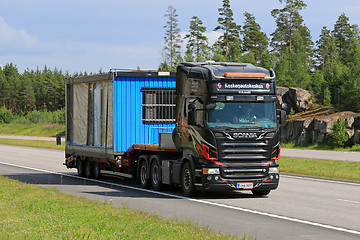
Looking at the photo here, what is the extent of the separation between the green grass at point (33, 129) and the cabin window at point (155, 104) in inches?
3063

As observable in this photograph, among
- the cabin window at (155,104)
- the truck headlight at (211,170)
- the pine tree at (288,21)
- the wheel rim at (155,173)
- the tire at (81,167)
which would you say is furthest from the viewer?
the pine tree at (288,21)

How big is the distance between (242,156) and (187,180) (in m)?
1.96

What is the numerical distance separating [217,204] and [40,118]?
11976 cm

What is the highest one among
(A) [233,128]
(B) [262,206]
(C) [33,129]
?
(C) [33,129]

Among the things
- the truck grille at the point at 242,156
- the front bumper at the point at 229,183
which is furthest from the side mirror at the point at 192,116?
the front bumper at the point at 229,183

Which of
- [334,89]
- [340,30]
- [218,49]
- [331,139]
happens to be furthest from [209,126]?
[340,30]

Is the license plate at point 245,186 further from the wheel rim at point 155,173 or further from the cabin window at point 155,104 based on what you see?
the cabin window at point 155,104

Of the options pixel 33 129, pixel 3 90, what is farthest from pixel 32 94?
pixel 33 129

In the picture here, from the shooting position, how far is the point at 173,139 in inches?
719

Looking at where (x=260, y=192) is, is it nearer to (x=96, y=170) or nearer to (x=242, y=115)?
(x=242, y=115)

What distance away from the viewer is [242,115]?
1628 cm

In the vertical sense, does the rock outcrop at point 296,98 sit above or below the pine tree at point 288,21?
below

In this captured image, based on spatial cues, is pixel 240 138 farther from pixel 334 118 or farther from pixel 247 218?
pixel 334 118

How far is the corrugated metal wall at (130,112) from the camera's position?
816 inches
